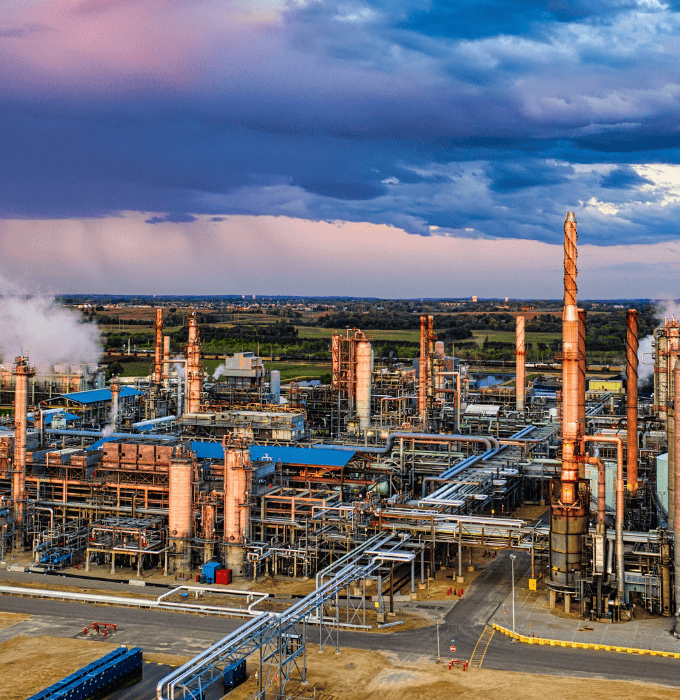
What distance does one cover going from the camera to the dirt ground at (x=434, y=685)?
158 ft

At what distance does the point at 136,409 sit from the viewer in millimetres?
126812

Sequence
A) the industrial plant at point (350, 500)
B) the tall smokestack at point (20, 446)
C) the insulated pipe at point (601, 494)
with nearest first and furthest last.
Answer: the industrial plant at point (350, 500) < the insulated pipe at point (601, 494) < the tall smokestack at point (20, 446)

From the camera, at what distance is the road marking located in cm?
5269

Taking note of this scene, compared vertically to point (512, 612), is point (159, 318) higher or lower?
higher

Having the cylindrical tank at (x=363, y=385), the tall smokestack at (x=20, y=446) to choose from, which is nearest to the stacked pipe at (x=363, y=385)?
the cylindrical tank at (x=363, y=385)

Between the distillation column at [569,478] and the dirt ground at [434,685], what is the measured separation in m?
12.2

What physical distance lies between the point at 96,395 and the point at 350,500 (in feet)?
184

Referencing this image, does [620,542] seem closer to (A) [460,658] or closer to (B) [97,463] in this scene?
(A) [460,658]

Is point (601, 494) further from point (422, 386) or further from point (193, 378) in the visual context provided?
point (193, 378)

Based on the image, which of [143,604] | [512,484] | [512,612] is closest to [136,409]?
[512,484]

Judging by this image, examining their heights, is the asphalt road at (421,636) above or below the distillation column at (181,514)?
below

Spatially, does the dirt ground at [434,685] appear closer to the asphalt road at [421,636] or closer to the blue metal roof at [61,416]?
the asphalt road at [421,636]

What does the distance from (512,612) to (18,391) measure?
4824cm

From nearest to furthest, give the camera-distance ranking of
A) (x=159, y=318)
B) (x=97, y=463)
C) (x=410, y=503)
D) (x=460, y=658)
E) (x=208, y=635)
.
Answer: (x=460, y=658) < (x=208, y=635) < (x=410, y=503) < (x=97, y=463) < (x=159, y=318)
